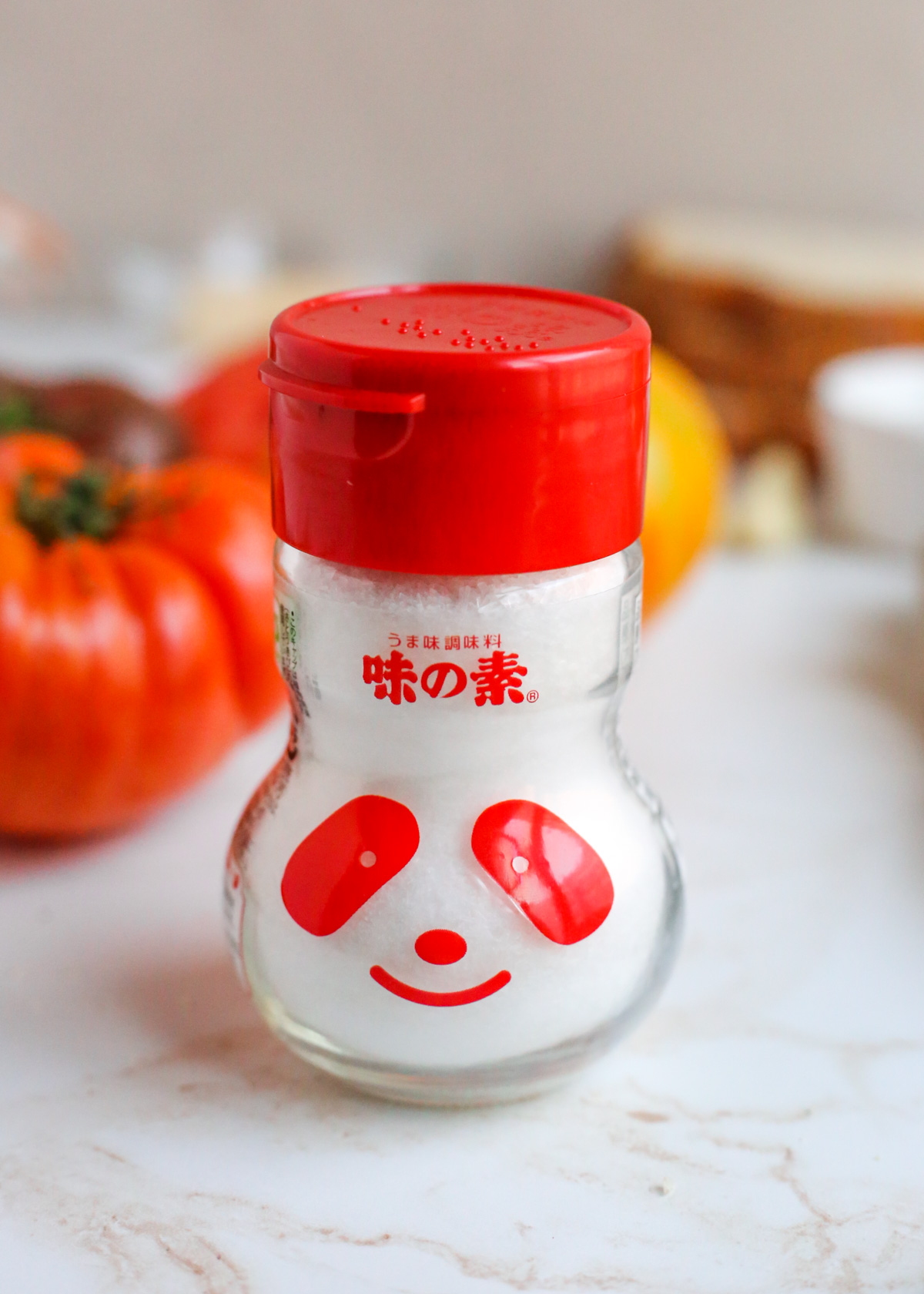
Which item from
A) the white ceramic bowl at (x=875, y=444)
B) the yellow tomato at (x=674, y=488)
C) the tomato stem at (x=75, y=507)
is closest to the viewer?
the tomato stem at (x=75, y=507)

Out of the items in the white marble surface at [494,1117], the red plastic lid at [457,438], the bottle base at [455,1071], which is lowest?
the white marble surface at [494,1117]

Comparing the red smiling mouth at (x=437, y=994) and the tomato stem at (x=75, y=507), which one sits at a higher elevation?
the tomato stem at (x=75, y=507)

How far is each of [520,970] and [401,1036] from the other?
0.12 feet

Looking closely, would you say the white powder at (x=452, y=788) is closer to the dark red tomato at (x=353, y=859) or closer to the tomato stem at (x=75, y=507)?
the dark red tomato at (x=353, y=859)

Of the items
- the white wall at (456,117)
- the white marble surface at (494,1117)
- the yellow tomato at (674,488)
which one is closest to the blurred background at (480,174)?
the white wall at (456,117)

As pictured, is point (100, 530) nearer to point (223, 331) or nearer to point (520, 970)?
point (520, 970)

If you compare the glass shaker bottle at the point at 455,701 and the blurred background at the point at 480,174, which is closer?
the glass shaker bottle at the point at 455,701

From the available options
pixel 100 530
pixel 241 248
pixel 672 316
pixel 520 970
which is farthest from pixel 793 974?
pixel 241 248

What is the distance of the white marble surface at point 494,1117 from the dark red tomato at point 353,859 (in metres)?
0.07

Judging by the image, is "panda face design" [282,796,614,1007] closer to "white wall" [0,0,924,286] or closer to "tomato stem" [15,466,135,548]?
"tomato stem" [15,466,135,548]

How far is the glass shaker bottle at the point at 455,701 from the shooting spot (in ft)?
0.99

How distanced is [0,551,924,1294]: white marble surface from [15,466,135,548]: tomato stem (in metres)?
0.13

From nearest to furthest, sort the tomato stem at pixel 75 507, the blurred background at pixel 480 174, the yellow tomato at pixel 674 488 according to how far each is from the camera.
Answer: the tomato stem at pixel 75 507 → the yellow tomato at pixel 674 488 → the blurred background at pixel 480 174

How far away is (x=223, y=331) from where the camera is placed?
134cm
